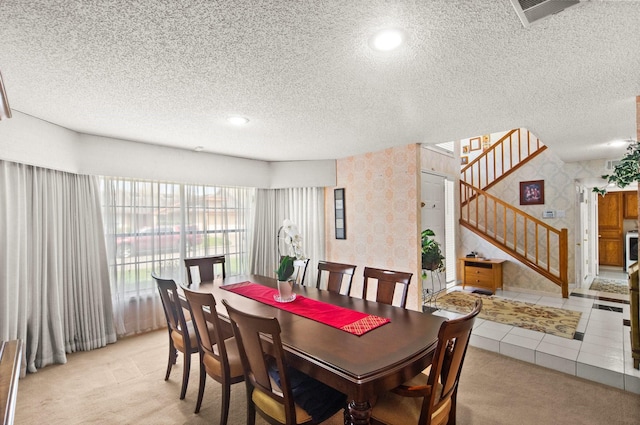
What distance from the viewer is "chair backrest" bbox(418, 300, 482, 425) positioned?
141 centimetres

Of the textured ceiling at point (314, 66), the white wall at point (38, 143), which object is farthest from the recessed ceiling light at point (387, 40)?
the white wall at point (38, 143)

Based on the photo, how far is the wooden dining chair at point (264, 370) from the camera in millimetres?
1561

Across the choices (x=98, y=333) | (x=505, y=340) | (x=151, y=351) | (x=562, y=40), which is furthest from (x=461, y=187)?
(x=98, y=333)

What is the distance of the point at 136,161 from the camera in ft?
12.3

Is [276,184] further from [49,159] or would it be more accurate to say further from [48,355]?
[48,355]

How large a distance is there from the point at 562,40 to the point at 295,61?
4.77 ft

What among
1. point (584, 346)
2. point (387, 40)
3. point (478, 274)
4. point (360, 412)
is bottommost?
Answer: point (584, 346)

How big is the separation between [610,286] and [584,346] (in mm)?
3672

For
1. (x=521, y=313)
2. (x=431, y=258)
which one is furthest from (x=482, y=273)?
(x=431, y=258)

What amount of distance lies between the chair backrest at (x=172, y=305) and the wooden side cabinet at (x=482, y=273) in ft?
16.4

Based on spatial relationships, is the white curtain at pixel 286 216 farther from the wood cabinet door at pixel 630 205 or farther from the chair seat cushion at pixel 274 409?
the wood cabinet door at pixel 630 205

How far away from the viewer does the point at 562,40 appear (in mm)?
1639

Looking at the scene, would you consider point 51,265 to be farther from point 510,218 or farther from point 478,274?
point 510,218

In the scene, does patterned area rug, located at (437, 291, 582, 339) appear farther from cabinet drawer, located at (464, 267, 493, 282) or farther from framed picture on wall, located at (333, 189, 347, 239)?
framed picture on wall, located at (333, 189, 347, 239)
